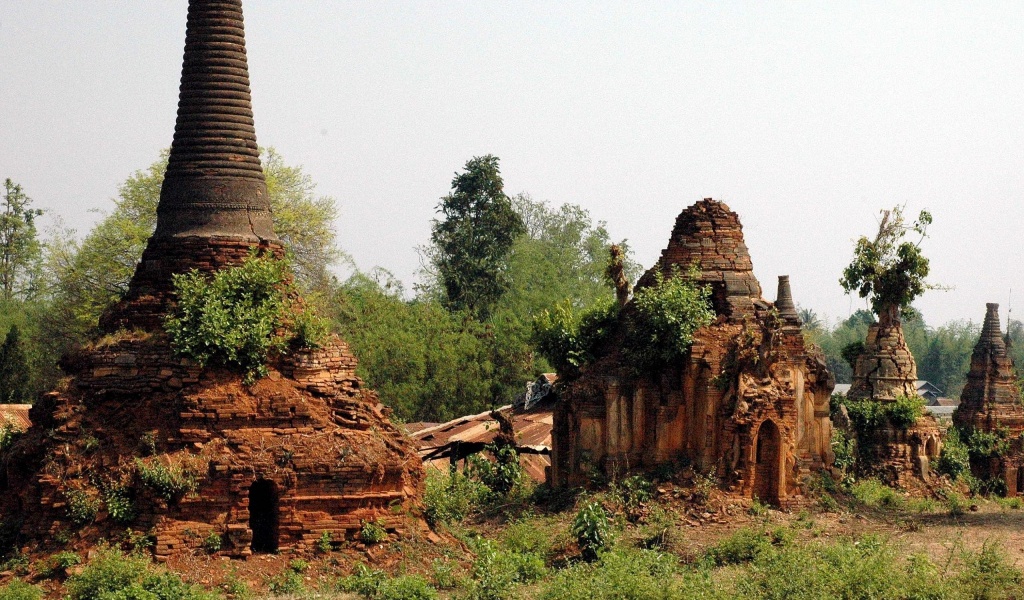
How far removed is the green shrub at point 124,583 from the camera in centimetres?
1645

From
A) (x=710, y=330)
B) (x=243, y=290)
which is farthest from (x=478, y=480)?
(x=243, y=290)

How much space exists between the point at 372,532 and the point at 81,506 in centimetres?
347

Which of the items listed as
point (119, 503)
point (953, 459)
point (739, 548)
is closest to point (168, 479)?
point (119, 503)

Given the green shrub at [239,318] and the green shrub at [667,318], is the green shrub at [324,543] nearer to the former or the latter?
the green shrub at [239,318]

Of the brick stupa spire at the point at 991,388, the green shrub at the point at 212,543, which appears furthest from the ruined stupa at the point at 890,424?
the green shrub at the point at 212,543

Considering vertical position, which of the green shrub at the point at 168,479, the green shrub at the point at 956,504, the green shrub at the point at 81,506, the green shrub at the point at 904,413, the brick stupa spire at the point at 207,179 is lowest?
the green shrub at the point at 956,504

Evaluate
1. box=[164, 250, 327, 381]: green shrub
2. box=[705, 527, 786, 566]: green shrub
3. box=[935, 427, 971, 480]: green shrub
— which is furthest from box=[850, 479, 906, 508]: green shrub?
box=[164, 250, 327, 381]: green shrub

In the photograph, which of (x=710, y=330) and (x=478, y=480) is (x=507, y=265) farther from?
(x=710, y=330)

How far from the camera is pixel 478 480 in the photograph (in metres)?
30.4

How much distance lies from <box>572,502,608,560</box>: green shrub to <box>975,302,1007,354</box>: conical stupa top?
763 inches

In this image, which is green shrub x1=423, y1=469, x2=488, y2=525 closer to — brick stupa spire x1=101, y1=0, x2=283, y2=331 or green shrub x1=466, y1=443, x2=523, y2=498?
green shrub x1=466, y1=443, x2=523, y2=498

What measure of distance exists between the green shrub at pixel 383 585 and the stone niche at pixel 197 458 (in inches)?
27.9

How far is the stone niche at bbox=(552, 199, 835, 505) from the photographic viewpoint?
24.4 m

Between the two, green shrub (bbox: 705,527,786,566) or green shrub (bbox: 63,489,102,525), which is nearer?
green shrub (bbox: 63,489,102,525)
